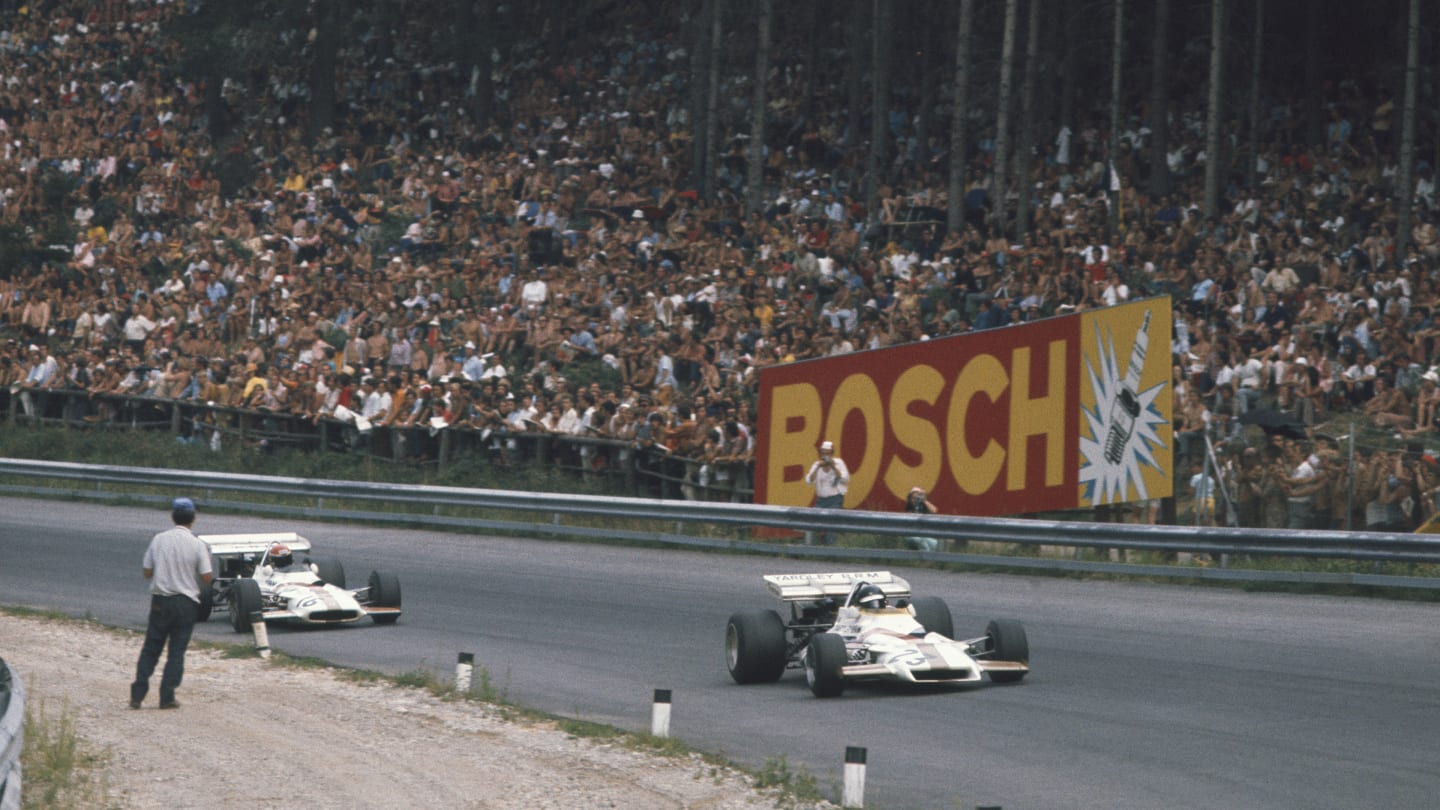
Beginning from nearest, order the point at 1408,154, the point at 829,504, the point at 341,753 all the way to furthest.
Answer: the point at 341,753 < the point at 829,504 < the point at 1408,154

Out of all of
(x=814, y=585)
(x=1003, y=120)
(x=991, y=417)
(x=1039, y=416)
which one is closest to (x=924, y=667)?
(x=814, y=585)

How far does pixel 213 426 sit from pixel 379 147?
47.2ft

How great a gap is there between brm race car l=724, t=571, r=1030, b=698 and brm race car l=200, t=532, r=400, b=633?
4.64 m

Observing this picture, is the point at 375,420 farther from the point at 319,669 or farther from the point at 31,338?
the point at 319,669

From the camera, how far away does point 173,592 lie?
12.5 meters

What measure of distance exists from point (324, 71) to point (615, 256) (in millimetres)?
17500

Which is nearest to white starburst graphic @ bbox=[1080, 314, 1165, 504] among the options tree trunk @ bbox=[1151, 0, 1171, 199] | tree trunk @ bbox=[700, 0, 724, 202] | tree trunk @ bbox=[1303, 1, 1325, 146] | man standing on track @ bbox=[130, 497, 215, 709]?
man standing on track @ bbox=[130, 497, 215, 709]

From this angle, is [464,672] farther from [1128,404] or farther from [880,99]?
[880,99]

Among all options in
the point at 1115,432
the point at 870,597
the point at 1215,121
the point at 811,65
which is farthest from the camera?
the point at 811,65

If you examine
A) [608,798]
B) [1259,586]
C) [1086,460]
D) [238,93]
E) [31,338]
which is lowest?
[608,798]

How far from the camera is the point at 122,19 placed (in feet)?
176

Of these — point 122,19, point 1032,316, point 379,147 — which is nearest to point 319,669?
point 1032,316

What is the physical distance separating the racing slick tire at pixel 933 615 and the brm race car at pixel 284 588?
5718mm

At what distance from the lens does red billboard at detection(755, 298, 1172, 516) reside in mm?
20203
